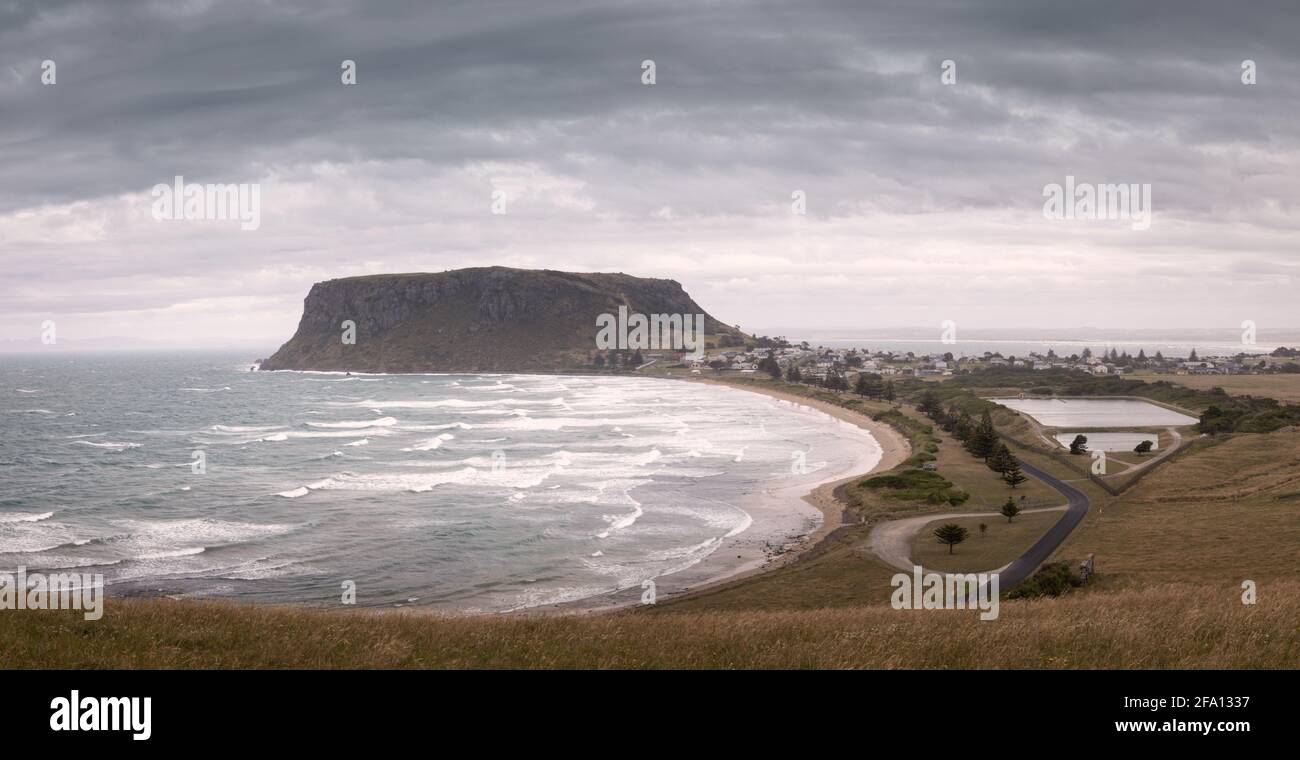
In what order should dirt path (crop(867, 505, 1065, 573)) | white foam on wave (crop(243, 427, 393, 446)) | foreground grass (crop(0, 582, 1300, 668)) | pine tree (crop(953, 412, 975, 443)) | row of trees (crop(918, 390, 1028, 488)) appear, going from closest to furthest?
foreground grass (crop(0, 582, 1300, 668))
dirt path (crop(867, 505, 1065, 573))
row of trees (crop(918, 390, 1028, 488))
pine tree (crop(953, 412, 975, 443))
white foam on wave (crop(243, 427, 393, 446))

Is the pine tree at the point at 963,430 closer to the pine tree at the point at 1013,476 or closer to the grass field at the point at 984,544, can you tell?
the pine tree at the point at 1013,476

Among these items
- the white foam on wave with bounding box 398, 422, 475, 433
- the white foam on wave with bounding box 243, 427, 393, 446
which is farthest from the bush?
the white foam on wave with bounding box 398, 422, 475, 433

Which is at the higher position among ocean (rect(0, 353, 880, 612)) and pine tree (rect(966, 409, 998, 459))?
pine tree (rect(966, 409, 998, 459))

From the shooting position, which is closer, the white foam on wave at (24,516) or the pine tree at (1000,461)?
the white foam on wave at (24,516)

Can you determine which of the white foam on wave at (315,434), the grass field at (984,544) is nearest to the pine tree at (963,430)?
the grass field at (984,544)

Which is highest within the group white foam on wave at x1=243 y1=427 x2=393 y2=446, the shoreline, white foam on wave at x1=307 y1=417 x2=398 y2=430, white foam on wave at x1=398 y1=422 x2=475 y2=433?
white foam on wave at x1=307 y1=417 x2=398 y2=430

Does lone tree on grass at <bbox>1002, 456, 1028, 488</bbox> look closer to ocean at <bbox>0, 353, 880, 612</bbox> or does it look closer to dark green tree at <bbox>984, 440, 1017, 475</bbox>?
dark green tree at <bbox>984, 440, 1017, 475</bbox>
